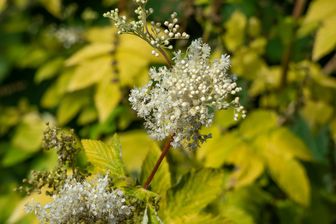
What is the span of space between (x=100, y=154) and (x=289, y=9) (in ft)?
4.46

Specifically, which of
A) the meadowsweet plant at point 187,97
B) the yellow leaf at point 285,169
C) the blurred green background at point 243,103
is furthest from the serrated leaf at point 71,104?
the meadowsweet plant at point 187,97

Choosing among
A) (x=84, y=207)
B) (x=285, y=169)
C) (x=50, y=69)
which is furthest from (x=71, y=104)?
(x=84, y=207)

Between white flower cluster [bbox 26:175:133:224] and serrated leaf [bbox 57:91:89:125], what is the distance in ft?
3.56

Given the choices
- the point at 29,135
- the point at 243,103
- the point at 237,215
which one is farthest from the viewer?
the point at 29,135

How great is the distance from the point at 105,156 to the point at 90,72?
0.79 meters

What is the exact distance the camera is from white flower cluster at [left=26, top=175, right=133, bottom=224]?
25.9 inches

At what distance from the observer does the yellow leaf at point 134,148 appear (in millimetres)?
1474

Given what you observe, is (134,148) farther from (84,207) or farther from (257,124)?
(84,207)

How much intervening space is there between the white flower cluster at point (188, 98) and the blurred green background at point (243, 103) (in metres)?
0.58

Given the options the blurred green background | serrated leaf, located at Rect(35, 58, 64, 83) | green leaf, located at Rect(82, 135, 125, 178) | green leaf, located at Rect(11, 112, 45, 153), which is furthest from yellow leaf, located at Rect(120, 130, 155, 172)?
green leaf, located at Rect(82, 135, 125, 178)

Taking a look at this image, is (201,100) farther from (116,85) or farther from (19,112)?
(19,112)

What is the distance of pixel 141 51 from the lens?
5.17 ft

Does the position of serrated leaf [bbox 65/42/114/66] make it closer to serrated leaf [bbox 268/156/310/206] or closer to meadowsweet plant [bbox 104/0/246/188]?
serrated leaf [bbox 268/156/310/206]

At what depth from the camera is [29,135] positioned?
188 centimetres
